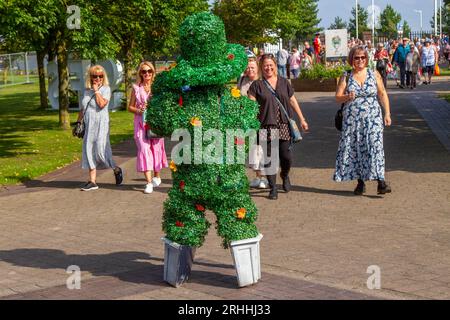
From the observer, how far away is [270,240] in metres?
7.86

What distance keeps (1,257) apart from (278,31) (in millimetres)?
40484

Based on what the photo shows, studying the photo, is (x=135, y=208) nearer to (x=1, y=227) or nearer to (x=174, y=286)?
(x=1, y=227)

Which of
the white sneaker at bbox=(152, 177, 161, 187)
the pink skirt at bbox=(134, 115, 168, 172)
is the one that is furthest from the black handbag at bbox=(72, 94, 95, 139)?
Result: the white sneaker at bbox=(152, 177, 161, 187)

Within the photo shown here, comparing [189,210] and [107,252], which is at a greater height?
[189,210]

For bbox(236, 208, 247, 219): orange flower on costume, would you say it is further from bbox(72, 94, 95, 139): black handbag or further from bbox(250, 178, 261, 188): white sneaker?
bbox(72, 94, 95, 139): black handbag

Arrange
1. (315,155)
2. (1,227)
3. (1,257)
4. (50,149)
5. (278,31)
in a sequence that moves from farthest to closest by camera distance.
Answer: (278,31) < (50,149) < (315,155) < (1,227) < (1,257)

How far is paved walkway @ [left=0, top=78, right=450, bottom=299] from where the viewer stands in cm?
620

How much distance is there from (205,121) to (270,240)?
6.87 ft

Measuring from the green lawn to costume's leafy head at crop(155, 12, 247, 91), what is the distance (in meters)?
6.89

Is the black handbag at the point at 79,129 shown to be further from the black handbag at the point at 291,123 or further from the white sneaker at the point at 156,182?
the black handbag at the point at 291,123

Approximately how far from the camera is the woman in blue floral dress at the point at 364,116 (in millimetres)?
9859

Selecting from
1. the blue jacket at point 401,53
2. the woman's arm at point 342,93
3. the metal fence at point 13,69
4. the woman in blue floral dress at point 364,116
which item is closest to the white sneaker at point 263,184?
the woman in blue floral dress at point 364,116

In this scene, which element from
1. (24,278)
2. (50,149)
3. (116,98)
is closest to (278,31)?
(116,98)
